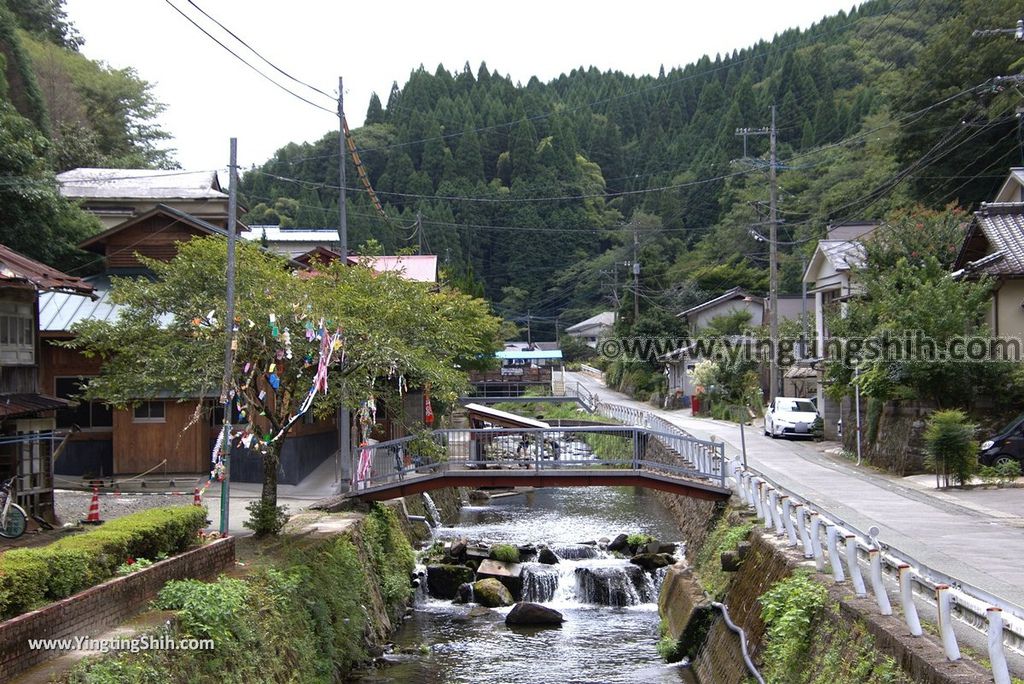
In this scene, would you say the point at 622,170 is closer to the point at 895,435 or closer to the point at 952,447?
the point at 895,435

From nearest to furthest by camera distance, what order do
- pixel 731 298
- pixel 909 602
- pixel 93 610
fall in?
1. pixel 909 602
2. pixel 93 610
3. pixel 731 298

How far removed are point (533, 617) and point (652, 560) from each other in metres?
4.65

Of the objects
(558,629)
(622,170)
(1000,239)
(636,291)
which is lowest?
(558,629)

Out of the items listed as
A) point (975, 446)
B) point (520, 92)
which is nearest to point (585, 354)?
point (520, 92)

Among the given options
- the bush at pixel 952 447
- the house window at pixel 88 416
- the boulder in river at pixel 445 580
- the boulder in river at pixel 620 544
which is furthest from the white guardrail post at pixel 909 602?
the house window at pixel 88 416

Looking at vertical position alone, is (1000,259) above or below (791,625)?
above

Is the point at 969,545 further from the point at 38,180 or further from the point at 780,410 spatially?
the point at 38,180

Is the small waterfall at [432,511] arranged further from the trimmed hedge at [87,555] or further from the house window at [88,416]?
the trimmed hedge at [87,555]

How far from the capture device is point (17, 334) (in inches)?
694

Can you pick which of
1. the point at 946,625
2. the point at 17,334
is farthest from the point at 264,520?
the point at 946,625

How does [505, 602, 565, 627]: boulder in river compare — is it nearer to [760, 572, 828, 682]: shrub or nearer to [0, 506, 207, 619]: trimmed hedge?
[760, 572, 828, 682]: shrub

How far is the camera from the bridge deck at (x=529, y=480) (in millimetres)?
21047

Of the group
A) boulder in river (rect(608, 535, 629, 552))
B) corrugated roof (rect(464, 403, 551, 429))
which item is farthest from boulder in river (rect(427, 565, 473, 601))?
corrugated roof (rect(464, 403, 551, 429))

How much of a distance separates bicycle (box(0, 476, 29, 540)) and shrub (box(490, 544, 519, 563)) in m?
11.5
